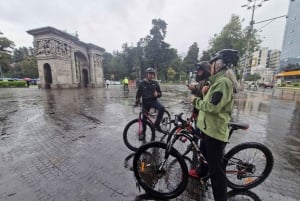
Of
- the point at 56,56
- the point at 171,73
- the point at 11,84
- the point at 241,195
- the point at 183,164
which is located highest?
the point at 56,56

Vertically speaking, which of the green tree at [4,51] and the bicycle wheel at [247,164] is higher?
the green tree at [4,51]

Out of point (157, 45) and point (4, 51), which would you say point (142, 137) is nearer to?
point (157, 45)

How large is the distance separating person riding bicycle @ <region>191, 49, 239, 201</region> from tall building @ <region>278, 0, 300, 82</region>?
66013mm

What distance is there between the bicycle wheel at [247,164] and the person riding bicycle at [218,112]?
59 cm

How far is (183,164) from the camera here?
2.29 m

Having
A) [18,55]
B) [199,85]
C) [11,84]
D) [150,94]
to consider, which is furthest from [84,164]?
[18,55]

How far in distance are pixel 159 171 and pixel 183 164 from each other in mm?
538

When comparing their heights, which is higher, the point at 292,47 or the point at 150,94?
the point at 292,47

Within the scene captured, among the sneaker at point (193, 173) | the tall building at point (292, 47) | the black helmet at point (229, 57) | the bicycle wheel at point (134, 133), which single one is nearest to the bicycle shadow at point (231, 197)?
the sneaker at point (193, 173)

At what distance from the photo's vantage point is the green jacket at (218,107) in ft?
5.64

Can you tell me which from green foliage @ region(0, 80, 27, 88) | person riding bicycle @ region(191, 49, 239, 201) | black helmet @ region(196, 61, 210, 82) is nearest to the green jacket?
person riding bicycle @ region(191, 49, 239, 201)

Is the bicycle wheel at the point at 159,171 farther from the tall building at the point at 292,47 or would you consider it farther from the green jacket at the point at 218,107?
the tall building at the point at 292,47

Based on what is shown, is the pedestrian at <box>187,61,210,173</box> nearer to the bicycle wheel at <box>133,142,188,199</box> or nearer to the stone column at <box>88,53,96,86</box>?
the bicycle wheel at <box>133,142,188,199</box>

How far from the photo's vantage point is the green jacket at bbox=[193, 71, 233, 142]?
1.72 m
